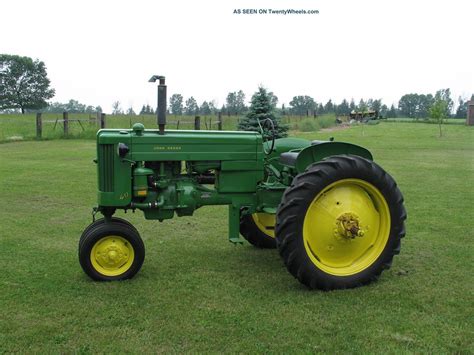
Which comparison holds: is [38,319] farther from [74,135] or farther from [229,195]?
[74,135]

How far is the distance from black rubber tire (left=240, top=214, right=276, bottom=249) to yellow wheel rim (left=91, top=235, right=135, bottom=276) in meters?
1.58

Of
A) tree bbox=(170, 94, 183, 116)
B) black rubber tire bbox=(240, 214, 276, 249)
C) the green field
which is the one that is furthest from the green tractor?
tree bbox=(170, 94, 183, 116)

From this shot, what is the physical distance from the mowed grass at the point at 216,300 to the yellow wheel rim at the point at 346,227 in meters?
0.29

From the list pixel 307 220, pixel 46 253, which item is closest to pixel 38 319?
pixel 46 253

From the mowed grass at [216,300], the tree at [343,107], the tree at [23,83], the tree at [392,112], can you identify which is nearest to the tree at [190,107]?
the tree at [23,83]

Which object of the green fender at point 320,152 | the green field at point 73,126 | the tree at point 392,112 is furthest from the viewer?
the tree at point 392,112

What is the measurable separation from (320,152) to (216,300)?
5.76 ft

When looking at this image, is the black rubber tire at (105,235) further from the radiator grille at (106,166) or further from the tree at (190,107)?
the tree at (190,107)

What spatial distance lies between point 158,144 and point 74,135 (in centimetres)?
2361

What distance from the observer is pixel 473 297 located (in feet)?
14.2

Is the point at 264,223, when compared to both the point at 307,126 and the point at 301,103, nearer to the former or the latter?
the point at 307,126

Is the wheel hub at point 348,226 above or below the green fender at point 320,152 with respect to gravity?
below

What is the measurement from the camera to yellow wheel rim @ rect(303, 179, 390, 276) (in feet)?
15.0

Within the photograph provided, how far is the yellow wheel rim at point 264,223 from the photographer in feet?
19.3
